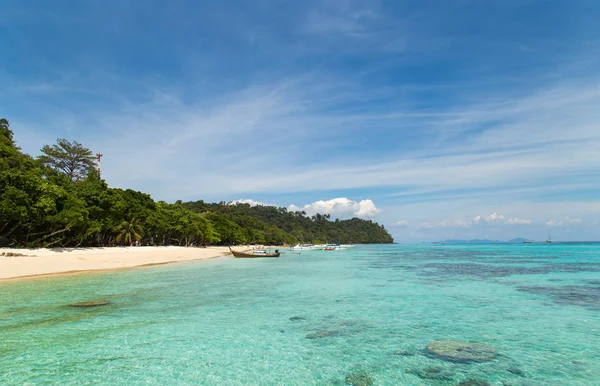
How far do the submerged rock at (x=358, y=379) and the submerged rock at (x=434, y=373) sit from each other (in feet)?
3.04

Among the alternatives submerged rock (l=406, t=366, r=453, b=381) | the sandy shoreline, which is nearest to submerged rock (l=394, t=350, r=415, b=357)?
submerged rock (l=406, t=366, r=453, b=381)

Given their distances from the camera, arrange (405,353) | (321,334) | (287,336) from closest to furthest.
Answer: (405,353), (287,336), (321,334)

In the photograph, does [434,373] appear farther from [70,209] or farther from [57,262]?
[70,209]

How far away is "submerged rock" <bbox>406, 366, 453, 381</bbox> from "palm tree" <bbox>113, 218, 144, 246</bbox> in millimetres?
49255

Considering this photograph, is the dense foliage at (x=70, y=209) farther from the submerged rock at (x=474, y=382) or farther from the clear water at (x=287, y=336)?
the submerged rock at (x=474, y=382)

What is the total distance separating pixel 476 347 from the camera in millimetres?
8070

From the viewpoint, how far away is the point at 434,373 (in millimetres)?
6496

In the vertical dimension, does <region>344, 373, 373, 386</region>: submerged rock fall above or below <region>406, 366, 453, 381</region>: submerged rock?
below

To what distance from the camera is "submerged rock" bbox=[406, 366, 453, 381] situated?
6.29 m

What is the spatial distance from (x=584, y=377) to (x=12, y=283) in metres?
23.9

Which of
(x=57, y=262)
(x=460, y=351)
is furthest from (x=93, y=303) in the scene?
(x=57, y=262)

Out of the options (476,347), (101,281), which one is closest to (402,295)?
(476,347)

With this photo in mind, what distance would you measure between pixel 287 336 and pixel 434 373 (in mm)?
3927

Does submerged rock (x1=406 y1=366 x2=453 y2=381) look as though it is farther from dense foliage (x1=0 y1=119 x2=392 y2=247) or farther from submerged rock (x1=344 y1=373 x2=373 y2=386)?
dense foliage (x1=0 y1=119 x2=392 y2=247)
